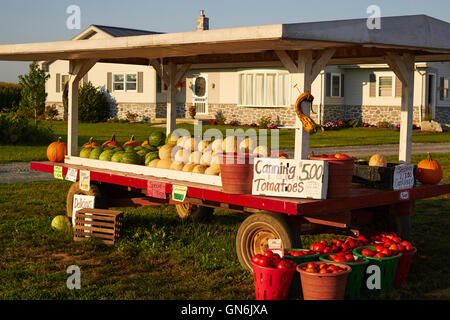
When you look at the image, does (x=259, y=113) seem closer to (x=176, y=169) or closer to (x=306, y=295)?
(x=176, y=169)

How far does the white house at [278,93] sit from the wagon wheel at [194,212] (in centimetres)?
2010

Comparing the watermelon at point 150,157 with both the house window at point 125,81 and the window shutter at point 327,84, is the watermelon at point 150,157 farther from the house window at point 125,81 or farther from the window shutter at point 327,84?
the house window at point 125,81

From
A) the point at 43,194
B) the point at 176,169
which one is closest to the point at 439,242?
the point at 176,169

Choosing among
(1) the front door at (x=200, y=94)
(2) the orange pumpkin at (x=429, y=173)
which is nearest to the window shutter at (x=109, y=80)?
(1) the front door at (x=200, y=94)

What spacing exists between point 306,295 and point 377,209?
2.14m

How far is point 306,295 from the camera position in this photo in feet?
17.6

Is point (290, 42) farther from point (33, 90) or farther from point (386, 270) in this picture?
point (33, 90)

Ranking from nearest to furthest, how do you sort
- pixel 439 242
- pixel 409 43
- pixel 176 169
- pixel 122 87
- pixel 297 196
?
pixel 297 196
pixel 409 43
pixel 176 169
pixel 439 242
pixel 122 87

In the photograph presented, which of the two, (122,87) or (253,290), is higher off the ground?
(122,87)

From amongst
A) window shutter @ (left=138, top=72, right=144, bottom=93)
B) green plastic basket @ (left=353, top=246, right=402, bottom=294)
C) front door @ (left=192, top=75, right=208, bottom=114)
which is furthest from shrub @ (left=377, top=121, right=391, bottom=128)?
green plastic basket @ (left=353, top=246, right=402, bottom=294)

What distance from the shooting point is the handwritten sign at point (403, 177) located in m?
6.55

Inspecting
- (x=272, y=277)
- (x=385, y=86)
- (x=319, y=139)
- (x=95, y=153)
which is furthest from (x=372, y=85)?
(x=272, y=277)

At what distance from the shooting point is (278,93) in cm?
3089
